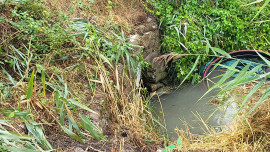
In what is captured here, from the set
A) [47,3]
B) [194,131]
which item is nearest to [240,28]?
[194,131]

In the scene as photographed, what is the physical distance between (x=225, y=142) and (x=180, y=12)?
3352 millimetres

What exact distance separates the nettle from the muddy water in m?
0.32

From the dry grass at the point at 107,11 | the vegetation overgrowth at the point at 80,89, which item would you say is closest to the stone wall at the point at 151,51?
the dry grass at the point at 107,11

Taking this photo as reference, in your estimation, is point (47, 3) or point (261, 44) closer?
point (47, 3)

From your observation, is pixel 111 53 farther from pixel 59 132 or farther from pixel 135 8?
pixel 135 8

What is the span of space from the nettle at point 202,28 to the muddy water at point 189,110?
12.8 inches

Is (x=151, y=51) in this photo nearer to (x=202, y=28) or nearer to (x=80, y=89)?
(x=202, y=28)

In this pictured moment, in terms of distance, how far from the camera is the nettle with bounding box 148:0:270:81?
18.0 ft

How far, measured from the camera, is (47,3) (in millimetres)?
4211

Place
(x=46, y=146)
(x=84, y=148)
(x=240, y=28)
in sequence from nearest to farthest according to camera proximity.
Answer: (x=46, y=146), (x=84, y=148), (x=240, y=28)

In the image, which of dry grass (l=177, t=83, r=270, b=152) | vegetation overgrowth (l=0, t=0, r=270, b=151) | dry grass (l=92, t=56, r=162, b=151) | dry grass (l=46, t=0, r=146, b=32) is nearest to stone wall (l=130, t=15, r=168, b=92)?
dry grass (l=46, t=0, r=146, b=32)

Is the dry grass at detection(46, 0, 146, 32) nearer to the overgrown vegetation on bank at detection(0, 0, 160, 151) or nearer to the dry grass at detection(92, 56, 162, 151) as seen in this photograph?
the overgrown vegetation on bank at detection(0, 0, 160, 151)

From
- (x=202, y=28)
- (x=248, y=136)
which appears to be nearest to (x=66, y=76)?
(x=248, y=136)

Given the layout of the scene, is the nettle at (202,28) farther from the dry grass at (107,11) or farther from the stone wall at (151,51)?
the dry grass at (107,11)
